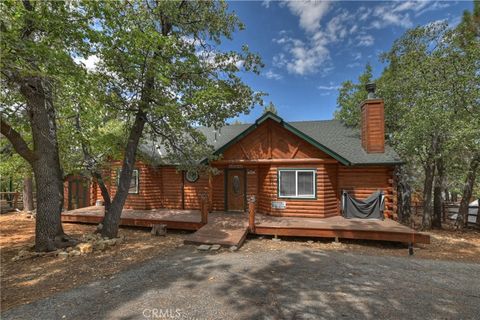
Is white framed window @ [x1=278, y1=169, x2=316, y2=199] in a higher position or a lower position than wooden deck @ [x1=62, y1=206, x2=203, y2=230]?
higher

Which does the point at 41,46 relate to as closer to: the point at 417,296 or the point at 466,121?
the point at 417,296

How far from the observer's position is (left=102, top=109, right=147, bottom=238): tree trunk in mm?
9516

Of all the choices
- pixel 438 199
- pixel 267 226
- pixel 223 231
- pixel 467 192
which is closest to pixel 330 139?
pixel 438 199

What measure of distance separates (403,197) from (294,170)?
7.16 metres

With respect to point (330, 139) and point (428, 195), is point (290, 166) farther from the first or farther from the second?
point (428, 195)

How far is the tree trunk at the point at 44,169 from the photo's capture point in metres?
7.77

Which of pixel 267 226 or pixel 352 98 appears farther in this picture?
pixel 352 98

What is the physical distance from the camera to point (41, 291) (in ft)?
17.4

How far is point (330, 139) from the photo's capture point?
1405cm

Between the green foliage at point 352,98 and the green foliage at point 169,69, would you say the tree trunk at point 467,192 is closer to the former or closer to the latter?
the green foliage at point 352,98

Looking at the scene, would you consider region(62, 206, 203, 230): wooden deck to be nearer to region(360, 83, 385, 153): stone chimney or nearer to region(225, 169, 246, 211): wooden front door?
region(225, 169, 246, 211): wooden front door

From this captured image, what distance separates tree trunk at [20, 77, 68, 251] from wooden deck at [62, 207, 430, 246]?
3883mm

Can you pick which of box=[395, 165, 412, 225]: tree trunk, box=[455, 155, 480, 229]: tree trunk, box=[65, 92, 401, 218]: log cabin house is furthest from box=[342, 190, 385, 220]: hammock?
box=[455, 155, 480, 229]: tree trunk

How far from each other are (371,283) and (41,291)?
7356 mm
